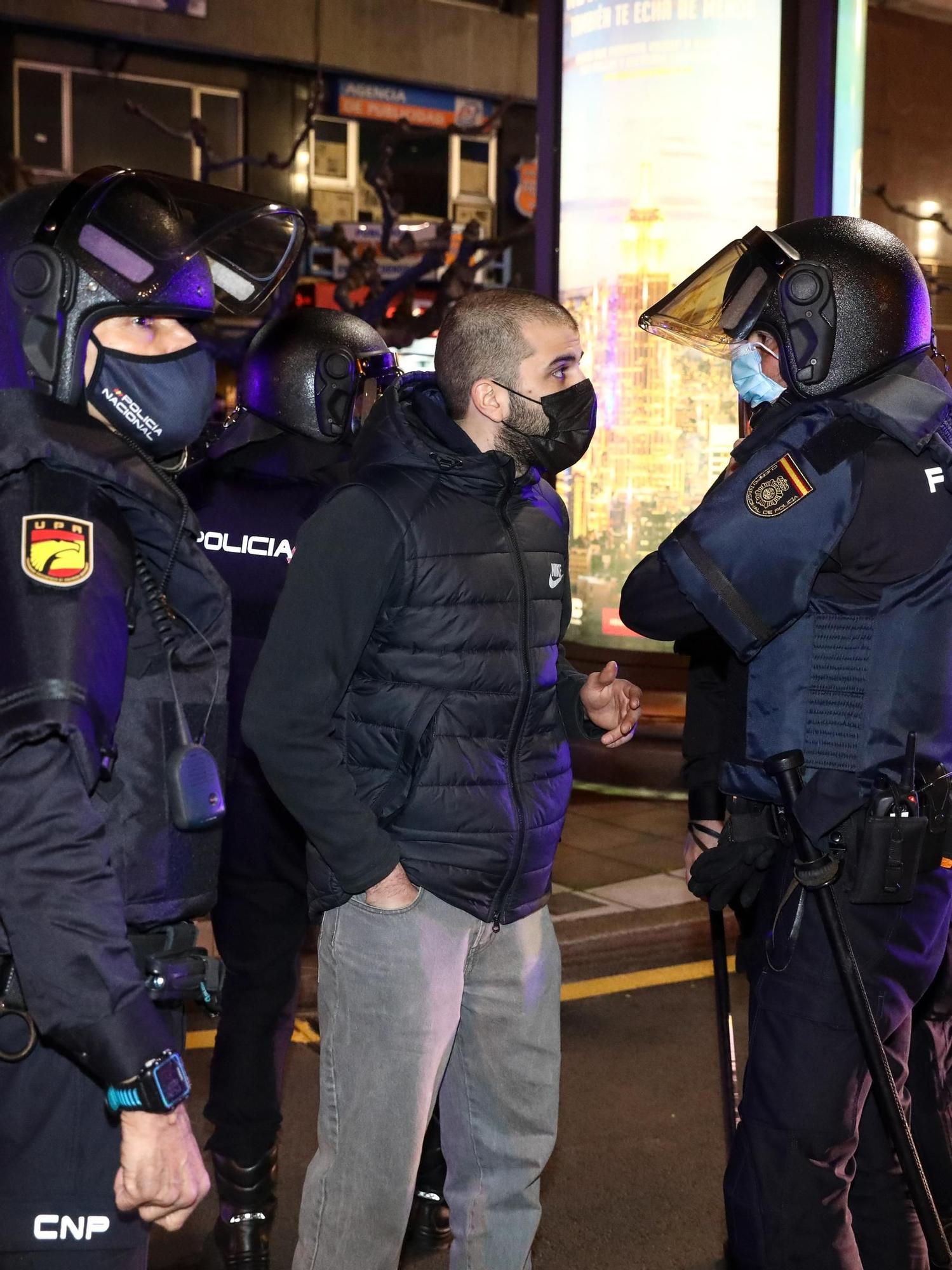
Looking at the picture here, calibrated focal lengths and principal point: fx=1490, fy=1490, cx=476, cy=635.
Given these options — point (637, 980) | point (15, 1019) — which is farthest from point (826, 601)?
point (637, 980)

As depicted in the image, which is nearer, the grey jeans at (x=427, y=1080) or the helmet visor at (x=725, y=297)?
the grey jeans at (x=427, y=1080)

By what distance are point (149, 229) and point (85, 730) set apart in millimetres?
876

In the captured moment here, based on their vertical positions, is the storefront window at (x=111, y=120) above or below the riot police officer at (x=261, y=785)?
above

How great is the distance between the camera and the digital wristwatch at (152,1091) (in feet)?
6.75

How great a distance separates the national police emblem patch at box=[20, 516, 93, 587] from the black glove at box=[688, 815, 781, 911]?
1.71 m

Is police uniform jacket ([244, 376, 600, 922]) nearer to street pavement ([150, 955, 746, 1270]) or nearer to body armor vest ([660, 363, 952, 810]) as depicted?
body armor vest ([660, 363, 952, 810])

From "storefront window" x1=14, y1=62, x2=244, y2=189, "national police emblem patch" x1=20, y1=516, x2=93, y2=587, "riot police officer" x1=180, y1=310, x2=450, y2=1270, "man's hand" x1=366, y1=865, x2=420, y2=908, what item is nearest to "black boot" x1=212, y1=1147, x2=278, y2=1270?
"riot police officer" x1=180, y1=310, x2=450, y2=1270

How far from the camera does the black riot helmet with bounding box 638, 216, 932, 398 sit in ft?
10.8

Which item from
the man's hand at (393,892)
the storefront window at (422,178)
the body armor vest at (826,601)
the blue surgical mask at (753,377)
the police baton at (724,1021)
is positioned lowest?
the police baton at (724,1021)

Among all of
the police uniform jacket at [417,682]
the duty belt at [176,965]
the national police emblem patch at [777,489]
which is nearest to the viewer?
the duty belt at [176,965]

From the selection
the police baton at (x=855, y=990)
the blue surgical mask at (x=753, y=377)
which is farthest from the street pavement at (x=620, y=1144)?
the blue surgical mask at (x=753, y=377)

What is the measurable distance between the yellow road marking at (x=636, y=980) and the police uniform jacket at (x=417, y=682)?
3031 millimetres

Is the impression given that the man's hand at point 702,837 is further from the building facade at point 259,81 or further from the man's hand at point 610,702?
the building facade at point 259,81

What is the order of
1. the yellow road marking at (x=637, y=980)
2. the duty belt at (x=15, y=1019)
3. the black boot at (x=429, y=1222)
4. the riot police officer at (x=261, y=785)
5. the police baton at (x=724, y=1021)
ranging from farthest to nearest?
the yellow road marking at (x=637, y=980), the black boot at (x=429, y=1222), the riot police officer at (x=261, y=785), the police baton at (x=724, y=1021), the duty belt at (x=15, y=1019)
